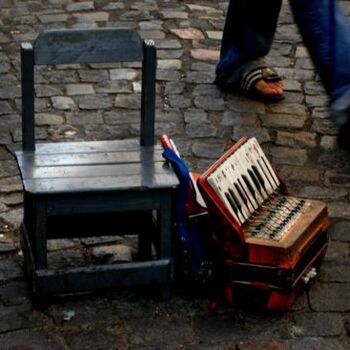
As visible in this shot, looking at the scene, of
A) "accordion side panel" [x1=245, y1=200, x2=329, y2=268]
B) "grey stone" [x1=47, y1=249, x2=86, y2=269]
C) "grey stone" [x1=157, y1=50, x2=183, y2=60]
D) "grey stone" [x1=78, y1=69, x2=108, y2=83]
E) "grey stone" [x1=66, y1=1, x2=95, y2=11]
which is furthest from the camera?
"grey stone" [x1=66, y1=1, x2=95, y2=11]

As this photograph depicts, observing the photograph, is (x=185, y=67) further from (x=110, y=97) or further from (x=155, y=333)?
(x=155, y=333)

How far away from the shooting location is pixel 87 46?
4.52 meters

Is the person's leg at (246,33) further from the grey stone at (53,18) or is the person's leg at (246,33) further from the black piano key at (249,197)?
the black piano key at (249,197)

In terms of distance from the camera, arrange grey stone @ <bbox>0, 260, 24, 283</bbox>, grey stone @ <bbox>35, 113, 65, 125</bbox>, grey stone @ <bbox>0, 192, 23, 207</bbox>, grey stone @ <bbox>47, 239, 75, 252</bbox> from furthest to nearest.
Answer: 1. grey stone @ <bbox>35, 113, 65, 125</bbox>
2. grey stone @ <bbox>0, 192, 23, 207</bbox>
3. grey stone @ <bbox>47, 239, 75, 252</bbox>
4. grey stone @ <bbox>0, 260, 24, 283</bbox>

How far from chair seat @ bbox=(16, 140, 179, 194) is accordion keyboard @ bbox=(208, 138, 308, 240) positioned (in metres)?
0.22

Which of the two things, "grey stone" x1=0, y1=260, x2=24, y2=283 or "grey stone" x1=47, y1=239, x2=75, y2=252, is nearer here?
"grey stone" x1=0, y1=260, x2=24, y2=283

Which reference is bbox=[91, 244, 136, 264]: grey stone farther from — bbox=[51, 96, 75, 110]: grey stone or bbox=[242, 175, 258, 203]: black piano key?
bbox=[51, 96, 75, 110]: grey stone

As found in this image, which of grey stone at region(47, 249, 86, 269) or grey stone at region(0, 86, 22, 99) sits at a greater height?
grey stone at region(47, 249, 86, 269)

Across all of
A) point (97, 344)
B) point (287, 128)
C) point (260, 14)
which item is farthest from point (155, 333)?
point (260, 14)

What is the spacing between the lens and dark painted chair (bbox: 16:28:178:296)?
14.2 feet

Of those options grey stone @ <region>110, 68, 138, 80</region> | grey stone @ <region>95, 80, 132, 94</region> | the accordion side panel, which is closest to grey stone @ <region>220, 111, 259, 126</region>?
grey stone @ <region>95, 80, 132, 94</region>

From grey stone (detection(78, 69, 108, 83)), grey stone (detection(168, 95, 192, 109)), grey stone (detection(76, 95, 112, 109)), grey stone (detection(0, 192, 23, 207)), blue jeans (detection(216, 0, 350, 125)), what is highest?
blue jeans (detection(216, 0, 350, 125))

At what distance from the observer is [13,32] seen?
764 centimetres

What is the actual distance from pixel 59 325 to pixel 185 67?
3.02m
